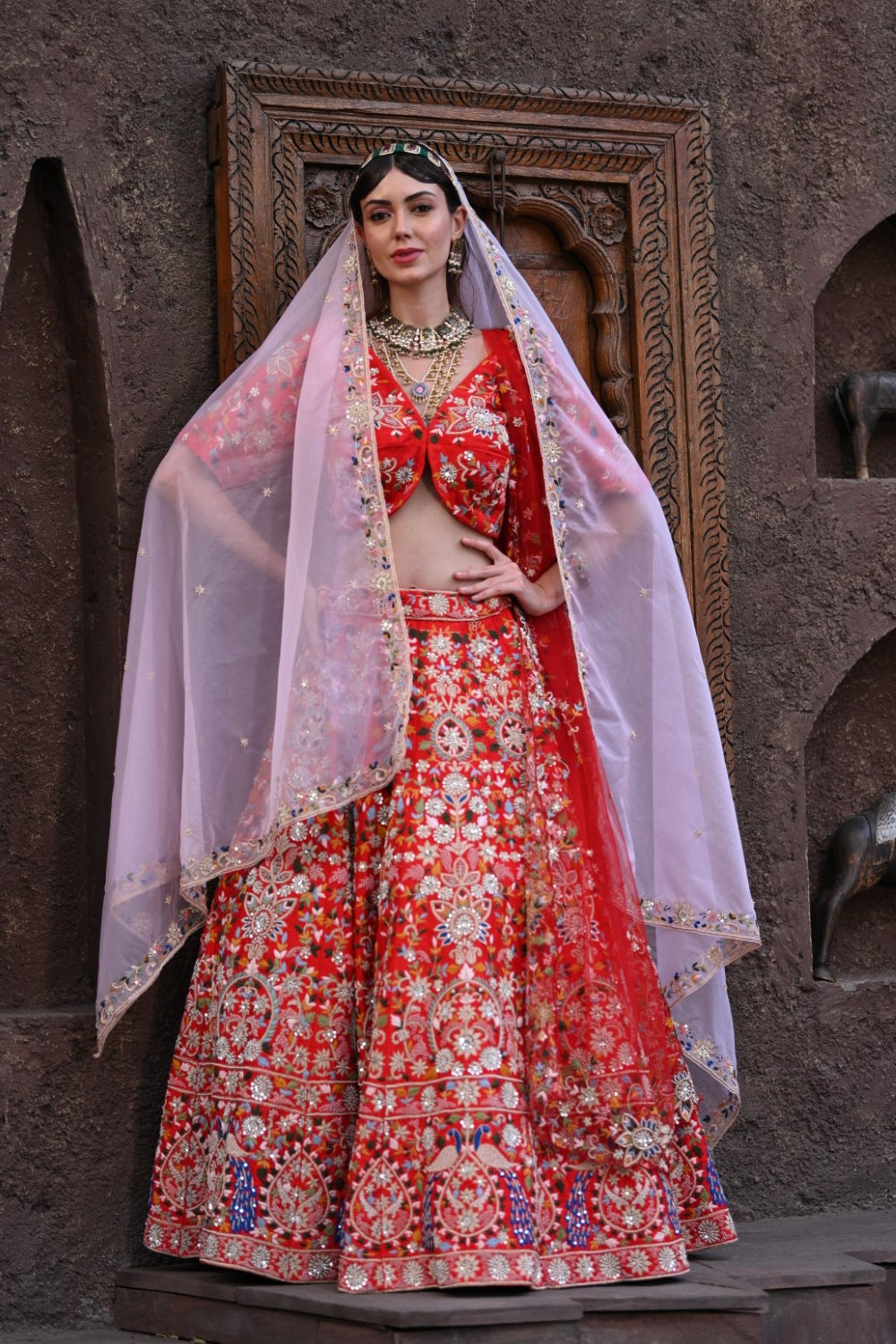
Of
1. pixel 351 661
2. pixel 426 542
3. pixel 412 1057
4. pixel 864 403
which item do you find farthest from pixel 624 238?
pixel 412 1057

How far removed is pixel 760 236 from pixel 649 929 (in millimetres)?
1574

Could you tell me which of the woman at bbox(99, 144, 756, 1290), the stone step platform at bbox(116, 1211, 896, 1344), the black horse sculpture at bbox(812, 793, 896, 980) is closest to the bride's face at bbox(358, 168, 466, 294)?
the woman at bbox(99, 144, 756, 1290)

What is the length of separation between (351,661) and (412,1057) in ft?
2.21

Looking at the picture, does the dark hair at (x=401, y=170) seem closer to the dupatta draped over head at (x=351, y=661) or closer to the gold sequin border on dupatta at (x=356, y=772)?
the dupatta draped over head at (x=351, y=661)

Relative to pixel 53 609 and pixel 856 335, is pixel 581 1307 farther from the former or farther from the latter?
pixel 856 335

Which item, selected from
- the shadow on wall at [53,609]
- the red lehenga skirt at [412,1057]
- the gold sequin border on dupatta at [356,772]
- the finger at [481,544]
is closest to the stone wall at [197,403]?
the shadow on wall at [53,609]

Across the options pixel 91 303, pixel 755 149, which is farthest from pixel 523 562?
pixel 755 149

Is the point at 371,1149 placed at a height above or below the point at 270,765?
below

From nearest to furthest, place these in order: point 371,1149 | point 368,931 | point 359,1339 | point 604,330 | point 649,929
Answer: point 359,1339
point 371,1149
point 368,931
point 649,929
point 604,330

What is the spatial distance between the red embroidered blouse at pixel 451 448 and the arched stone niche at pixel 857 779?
122cm

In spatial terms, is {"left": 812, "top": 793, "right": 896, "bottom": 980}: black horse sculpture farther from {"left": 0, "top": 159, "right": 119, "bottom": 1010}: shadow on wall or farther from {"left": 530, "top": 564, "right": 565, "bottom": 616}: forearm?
{"left": 0, "top": 159, "right": 119, "bottom": 1010}: shadow on wall

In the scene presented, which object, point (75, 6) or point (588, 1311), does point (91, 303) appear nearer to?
point (75, 6)

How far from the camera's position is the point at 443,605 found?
11.0ft

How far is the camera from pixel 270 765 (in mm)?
3242
